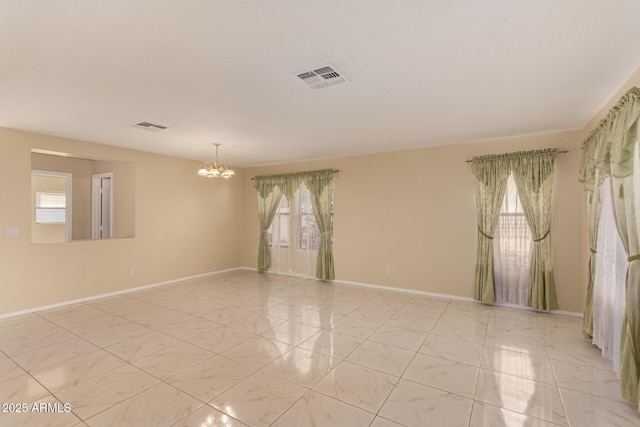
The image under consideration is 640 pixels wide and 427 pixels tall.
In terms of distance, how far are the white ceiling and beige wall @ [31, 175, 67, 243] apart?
3.14 m

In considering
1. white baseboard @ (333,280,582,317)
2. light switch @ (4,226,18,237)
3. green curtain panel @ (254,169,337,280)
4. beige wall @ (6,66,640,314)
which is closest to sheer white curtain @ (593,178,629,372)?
beige wall @ (6,66,640,314)

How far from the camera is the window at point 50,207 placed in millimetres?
6426

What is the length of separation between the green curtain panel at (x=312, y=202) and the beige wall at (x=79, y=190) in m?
3.67

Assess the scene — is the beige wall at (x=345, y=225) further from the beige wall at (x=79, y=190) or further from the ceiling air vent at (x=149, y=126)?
the beige wall at (x=79, y=190)

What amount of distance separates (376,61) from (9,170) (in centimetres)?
505

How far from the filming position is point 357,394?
7.73 ft

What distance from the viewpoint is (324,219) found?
620cm

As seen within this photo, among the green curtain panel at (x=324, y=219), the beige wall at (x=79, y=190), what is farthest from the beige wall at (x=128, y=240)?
the green curtain panel at (x=324, y=219)

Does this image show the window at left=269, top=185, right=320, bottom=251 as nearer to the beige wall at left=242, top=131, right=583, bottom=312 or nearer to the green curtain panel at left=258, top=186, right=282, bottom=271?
the green curtain panel at left=258, top=186, right=282, bottom=271

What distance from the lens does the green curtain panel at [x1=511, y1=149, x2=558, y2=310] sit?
4.20 meters

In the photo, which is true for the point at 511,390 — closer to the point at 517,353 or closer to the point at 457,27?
the point at 517,353

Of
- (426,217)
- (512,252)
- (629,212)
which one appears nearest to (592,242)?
(512,252)

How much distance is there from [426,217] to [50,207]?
314 inches

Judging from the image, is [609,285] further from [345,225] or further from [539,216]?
[345,225]
